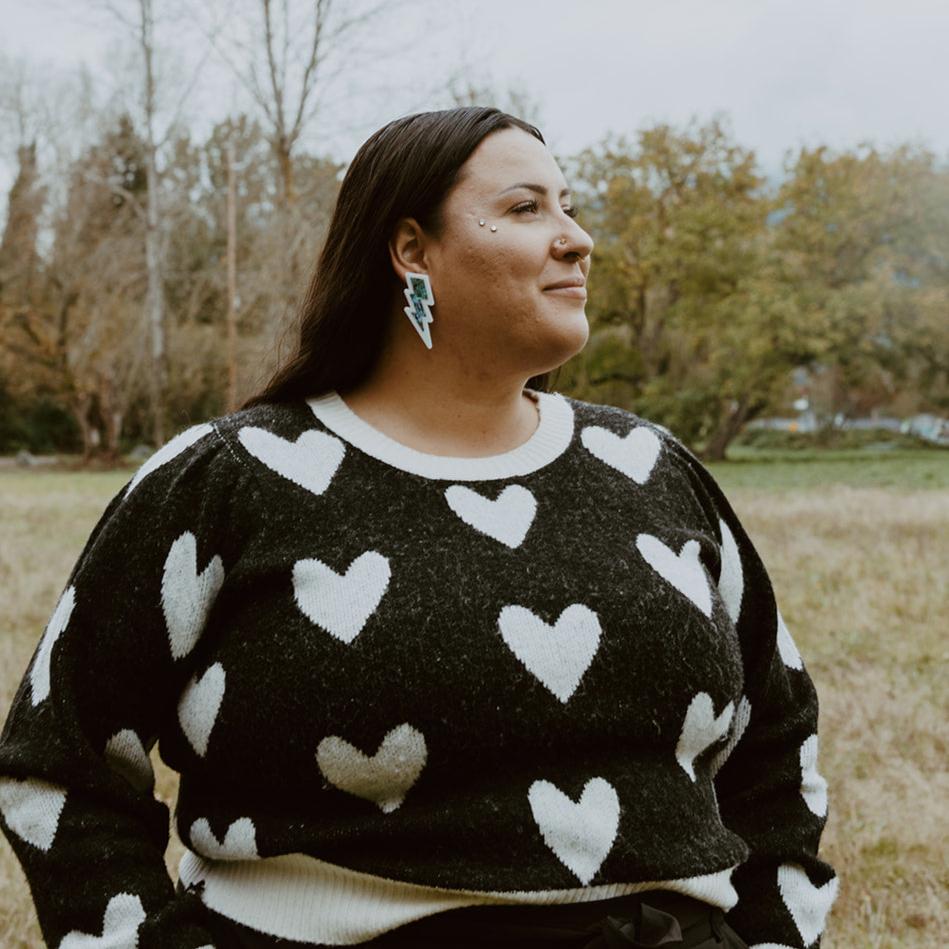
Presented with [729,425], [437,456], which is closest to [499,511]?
[437,456]

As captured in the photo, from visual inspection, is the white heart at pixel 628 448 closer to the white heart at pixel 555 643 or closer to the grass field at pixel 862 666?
the white heart at pixel 555 643

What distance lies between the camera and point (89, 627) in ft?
4.48

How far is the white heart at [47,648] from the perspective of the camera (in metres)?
1.37

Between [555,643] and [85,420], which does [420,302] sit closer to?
[555,643]

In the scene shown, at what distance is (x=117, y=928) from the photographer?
4.30ft

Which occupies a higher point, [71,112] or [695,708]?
[695,708]

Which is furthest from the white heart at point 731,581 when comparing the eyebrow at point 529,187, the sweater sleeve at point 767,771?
the eyebrow at point 529,187

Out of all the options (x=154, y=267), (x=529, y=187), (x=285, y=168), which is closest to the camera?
(x=529, y=187)

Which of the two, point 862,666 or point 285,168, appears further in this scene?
point 285,168

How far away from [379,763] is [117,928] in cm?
38

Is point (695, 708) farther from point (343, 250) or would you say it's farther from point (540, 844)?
point (343, 250)

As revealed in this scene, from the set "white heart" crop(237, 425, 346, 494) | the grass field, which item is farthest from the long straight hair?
the grass field

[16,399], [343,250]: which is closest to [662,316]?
[16,399]

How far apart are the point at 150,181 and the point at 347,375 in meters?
21.8
